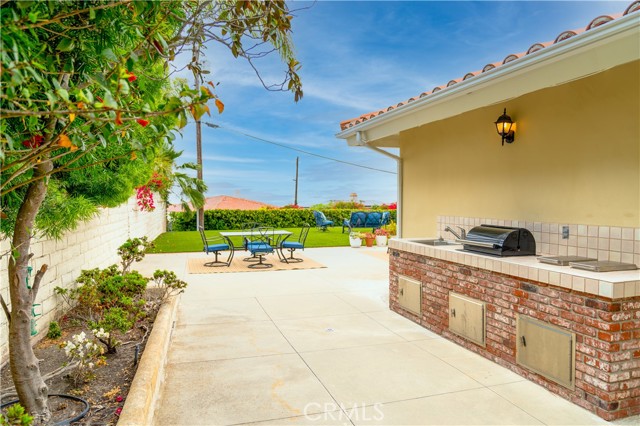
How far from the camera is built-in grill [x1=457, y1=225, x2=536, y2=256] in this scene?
4.19 meters

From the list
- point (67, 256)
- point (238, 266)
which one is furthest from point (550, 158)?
point (238, 266)

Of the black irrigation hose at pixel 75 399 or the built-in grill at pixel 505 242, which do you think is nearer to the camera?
the black irrigation hose at pixel 75 399

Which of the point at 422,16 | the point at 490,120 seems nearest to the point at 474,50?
the point at 422,16

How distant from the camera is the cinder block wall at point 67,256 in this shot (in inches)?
143

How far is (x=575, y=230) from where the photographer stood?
4180mm

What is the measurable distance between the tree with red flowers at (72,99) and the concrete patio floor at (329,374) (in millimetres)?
1307

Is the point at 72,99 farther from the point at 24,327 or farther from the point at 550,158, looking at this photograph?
the point at 550,158

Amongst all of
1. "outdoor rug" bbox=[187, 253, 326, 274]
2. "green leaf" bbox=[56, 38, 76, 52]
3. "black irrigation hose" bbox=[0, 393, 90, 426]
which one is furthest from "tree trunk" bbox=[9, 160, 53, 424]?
"outdoor rug" bbox=[187, 253, 326, 274]

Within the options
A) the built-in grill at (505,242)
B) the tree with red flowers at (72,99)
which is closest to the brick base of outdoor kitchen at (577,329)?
the built-in grill at (505,242)

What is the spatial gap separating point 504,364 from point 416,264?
164cm

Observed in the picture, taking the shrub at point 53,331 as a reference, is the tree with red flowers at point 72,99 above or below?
above

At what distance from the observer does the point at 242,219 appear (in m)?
21.2

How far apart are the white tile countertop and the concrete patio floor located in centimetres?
87

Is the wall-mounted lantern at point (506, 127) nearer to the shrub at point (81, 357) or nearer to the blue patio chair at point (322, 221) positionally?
the shrub at point (81, 357)
